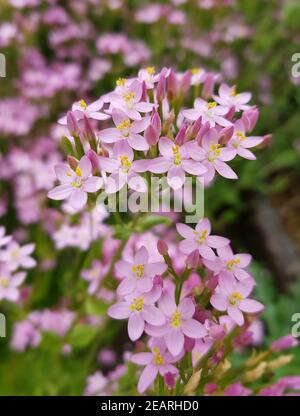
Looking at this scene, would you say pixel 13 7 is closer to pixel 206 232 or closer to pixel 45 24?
pixel 45 24

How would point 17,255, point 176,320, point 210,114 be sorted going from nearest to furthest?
point 176,320
point 210,114
point 17,255

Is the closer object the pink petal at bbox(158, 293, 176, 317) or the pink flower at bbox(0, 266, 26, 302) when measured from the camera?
the pink petal at bbox(158, 293, 176, 317)

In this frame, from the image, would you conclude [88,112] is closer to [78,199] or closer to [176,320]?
[78,199]

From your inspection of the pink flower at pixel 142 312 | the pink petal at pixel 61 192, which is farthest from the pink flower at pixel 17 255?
the pink flower at pixel 142 312

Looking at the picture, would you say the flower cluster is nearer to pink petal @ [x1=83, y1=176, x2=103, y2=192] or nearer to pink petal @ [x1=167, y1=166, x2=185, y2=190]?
pink petal @ [x1=83, y1=176, x2=103, y2=192]

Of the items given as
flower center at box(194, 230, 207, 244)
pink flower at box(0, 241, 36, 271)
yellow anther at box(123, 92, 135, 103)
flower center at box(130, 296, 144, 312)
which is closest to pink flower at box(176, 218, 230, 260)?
flower center at box(194, 230, 207, 244)

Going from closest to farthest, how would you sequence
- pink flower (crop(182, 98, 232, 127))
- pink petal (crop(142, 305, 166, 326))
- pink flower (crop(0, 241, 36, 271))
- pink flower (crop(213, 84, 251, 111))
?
pink petal (crop(142, 305, 166, 326)), pink flower (crop(182, 98, 232, 127)), pink flower (crop(213, 84, 251, 111)), pink flower (crop(0, 241, 36, 271))

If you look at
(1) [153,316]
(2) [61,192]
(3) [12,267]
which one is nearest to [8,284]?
(3) [12,267]
